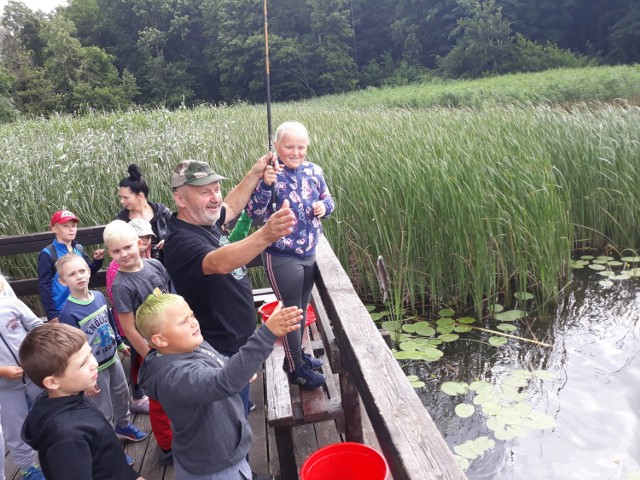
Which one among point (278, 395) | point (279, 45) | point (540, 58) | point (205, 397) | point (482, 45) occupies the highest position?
point (279, 45)

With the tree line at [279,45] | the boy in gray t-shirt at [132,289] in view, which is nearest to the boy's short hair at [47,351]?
the boy in gray t-shirt at [132,289]

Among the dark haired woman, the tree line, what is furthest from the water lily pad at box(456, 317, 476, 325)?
the tree line

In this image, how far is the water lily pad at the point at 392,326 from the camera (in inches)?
181

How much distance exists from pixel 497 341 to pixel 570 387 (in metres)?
0.69

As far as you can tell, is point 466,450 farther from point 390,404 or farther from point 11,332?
point 11,332

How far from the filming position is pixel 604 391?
392 centimetres

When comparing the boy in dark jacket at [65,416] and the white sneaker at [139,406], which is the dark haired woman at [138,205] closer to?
the white sneaker at [139,406]

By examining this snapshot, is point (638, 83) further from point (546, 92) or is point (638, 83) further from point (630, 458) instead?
point (630, 458)

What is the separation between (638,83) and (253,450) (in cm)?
1519

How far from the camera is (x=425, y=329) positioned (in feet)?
15.4

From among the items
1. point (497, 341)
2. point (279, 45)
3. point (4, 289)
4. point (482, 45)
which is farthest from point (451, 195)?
point (279, 45)

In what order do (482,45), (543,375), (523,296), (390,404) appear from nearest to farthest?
(390,404), (543,375), (523,296), (482,45)

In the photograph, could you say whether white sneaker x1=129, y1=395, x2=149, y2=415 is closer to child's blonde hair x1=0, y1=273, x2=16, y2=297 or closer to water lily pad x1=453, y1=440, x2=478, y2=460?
child's blonde hair x1=0, y1=273, x2=16, y2=297

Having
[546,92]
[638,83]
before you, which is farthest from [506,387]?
[546,92]
